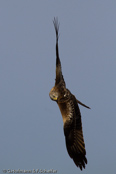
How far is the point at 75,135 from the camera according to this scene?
227 inches

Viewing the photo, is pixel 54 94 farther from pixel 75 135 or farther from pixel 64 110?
pixel 75 135

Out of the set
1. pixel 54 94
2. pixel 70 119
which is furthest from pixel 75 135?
pixel 54 94

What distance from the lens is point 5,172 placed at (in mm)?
6660

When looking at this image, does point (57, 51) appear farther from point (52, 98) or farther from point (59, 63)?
point (52, 98)

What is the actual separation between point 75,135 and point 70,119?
0.25 metres

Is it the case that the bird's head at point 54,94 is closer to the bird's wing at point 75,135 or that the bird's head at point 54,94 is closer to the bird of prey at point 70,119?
the bird of prey at point 70,119

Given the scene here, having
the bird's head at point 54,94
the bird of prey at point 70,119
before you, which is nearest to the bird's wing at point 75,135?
the bird of prey at point 70,119

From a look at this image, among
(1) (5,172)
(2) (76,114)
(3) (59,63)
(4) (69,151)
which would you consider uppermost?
(3) (59,63)

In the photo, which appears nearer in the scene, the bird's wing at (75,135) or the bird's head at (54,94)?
the bird's head at (54,94)

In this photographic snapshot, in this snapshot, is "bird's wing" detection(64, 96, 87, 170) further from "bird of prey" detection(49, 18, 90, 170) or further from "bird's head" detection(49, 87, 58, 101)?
"bird's head" detection(49, 87, 58, 101)

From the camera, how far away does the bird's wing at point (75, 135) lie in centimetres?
573

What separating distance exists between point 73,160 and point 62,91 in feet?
3.36

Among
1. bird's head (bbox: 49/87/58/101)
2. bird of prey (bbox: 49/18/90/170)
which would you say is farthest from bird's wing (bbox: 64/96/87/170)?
bird's head (bbox: 49/87/58/101)

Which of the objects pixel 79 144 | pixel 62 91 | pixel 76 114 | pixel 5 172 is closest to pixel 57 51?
pixel 62 91
